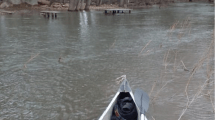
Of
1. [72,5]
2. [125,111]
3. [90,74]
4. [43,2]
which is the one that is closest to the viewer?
[125,111]

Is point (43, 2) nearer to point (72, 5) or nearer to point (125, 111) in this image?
point (72, 5)

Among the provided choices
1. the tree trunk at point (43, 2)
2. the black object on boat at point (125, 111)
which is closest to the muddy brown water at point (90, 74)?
the black object on boat at point (125, 111)

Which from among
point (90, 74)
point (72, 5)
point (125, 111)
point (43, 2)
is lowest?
point (90, 74)

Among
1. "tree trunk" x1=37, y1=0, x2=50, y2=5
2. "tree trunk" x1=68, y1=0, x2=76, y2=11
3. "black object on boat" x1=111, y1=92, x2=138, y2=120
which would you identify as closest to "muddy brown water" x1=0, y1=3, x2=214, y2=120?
"black object on boat" x1=111, y1=92, x2=138, y2=120

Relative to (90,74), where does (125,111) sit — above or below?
above

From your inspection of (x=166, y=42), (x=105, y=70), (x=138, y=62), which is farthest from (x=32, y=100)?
(x=166, y=42)

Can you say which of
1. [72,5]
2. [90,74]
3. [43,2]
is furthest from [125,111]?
[43,2]

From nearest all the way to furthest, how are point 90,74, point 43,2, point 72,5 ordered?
1. point 90,74
2. point 72,5
3. point 43,2

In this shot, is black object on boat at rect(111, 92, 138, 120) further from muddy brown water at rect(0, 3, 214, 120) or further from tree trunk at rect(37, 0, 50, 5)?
tree trunk at rect(37, 0, 50, 5)

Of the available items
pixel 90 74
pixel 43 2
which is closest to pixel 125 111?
pixel 90 74

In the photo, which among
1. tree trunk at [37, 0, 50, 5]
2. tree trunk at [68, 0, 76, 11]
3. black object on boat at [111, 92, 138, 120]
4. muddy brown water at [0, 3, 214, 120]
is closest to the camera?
black object on boat at [111, 92, 138, 120]

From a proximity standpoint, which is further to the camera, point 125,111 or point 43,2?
point 43,2

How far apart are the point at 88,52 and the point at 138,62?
Answer: 262 cm

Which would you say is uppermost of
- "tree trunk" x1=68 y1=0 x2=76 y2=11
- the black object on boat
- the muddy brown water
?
"tree trunk" x1=68 y1=0 x2=76 y2=11
